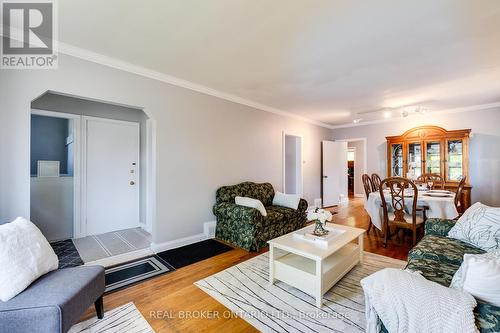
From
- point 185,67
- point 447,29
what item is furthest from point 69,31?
point 447,29

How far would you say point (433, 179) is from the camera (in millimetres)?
4855

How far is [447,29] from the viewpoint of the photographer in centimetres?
215

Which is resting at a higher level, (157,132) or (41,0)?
(41,0)

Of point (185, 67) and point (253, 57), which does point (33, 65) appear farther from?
point (253, 57)

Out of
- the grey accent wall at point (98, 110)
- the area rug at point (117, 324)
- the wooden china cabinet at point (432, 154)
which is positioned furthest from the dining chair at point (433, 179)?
the grey accent wall at point (98, 110)

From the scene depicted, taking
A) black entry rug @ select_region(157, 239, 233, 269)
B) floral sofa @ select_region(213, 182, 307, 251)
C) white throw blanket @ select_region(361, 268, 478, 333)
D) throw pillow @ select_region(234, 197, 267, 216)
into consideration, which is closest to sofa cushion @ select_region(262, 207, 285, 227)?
floral sofa @ select_region(213, 182, 307, 251)

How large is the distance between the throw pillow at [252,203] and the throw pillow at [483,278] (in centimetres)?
234

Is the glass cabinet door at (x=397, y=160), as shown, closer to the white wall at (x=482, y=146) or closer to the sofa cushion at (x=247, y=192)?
the white wall at (x=482, y=146)

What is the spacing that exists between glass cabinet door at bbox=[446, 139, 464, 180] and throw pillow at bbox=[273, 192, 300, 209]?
11.7 ft

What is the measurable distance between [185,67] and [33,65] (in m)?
1.57

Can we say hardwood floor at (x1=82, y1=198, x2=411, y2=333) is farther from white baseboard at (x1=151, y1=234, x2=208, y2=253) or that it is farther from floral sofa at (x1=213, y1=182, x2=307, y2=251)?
white baseboard at (x1=151, y1=234, x2=208, y2=253)

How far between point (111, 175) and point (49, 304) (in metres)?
3.04

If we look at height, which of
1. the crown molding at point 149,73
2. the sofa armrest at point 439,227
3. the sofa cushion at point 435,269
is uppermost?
the crown molding at point 149,73

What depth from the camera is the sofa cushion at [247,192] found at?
3.84 meters
